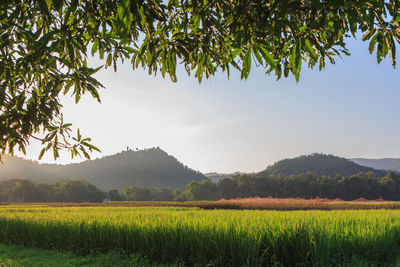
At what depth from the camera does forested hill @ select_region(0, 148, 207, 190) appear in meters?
148

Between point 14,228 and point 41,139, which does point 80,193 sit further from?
point 41,139

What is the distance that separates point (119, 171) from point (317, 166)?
106507 mm

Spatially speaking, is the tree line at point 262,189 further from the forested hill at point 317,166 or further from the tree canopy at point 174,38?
the tree canopy at point 174,38

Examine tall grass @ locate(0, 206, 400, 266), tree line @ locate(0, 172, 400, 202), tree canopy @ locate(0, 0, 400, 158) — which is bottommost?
tree line @ locate(0, 172, 400, 202)

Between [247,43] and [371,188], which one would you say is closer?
[247,43]

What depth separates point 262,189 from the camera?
57.7 m

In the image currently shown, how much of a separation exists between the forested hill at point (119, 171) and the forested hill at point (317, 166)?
51.0 metres

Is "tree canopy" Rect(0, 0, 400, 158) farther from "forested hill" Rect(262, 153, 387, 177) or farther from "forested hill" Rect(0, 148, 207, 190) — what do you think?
"forested hill" Rect(0, 148, 207, 190)

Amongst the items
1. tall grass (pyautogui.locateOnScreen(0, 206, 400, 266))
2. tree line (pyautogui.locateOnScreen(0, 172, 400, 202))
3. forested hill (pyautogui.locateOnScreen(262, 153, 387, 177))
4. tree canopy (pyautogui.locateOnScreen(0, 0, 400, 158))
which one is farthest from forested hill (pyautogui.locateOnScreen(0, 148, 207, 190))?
tree canopy (pyautogui.locateOnScreen(0, 0, 400, 158))

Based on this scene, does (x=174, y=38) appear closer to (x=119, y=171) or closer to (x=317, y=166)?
(x=317, y=166)

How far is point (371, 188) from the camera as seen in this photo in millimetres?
53000

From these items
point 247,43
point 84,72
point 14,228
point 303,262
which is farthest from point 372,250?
point 14,228

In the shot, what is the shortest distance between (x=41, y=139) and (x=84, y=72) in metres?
1.59

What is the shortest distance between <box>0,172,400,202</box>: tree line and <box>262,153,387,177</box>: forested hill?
179 feet
